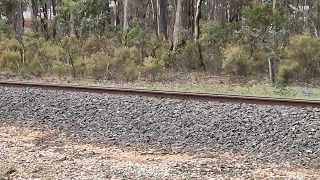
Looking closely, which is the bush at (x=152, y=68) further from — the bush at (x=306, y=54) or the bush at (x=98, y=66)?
the bush at (x=306, y=54)

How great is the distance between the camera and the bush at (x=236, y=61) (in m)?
19.5

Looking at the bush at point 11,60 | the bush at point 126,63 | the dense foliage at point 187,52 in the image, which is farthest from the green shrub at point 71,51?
the bush at point 11,60

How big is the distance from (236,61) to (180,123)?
10.2m

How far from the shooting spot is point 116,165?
7902mm

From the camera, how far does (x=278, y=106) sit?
10203mm

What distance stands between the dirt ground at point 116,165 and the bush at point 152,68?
9.52 metres

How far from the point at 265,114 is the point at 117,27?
2218 centimetres

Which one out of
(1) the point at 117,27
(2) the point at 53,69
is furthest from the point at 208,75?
(1) the point at 117,27

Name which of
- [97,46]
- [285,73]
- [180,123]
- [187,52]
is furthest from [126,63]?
[180,123]

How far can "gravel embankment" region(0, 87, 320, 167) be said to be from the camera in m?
8.47

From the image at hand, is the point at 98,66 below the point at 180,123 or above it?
above

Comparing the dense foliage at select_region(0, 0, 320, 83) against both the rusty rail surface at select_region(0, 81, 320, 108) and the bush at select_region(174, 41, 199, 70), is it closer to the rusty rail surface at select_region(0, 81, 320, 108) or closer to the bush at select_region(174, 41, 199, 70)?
the bush at select_region(174, 41, 199, 70)

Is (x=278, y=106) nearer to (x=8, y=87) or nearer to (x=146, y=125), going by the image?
(x=146, y=125)

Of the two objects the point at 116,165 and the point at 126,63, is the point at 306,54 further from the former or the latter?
the point at 116,165
